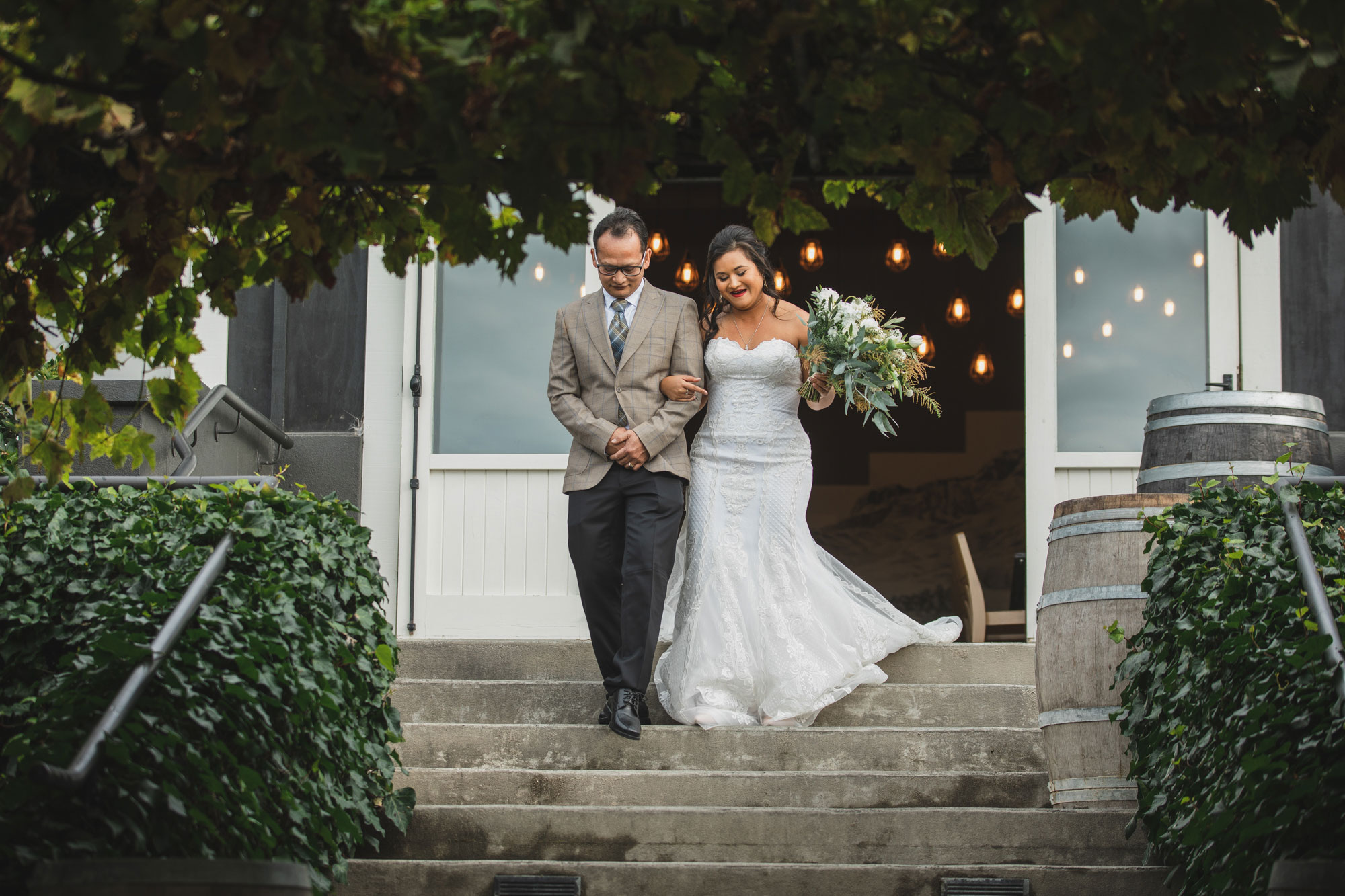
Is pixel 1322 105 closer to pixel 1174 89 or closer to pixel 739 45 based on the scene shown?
pixel 1174 89

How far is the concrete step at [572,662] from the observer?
592cm

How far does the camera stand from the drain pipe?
281 inches

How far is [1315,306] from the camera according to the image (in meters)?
7.11

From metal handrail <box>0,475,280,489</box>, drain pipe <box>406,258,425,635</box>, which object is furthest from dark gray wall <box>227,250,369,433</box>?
metal handrail <box>0,475,280,489</box>

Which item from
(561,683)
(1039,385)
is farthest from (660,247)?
(561,683)

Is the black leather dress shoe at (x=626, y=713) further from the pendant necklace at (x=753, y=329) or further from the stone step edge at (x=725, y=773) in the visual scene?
the pendant necklace at (x=753, y=329)

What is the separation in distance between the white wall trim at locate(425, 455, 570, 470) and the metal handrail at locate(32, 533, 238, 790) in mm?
3198

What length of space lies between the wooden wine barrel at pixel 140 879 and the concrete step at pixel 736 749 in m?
2.37

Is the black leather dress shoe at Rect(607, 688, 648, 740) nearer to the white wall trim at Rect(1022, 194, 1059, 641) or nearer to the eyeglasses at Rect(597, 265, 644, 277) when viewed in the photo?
the eyeglasses at Rect(597, 265, 644, 277)

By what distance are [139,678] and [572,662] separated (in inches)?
114

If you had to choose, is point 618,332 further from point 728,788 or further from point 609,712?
point 728,788

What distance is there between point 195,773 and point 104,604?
0.66 meters

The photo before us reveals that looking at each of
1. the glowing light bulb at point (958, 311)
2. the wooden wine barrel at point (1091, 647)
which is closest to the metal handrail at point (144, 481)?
the wooden wine barrel at point (1091, 647)

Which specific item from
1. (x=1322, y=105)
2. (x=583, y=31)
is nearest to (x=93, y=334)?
(x=583, y=31)
